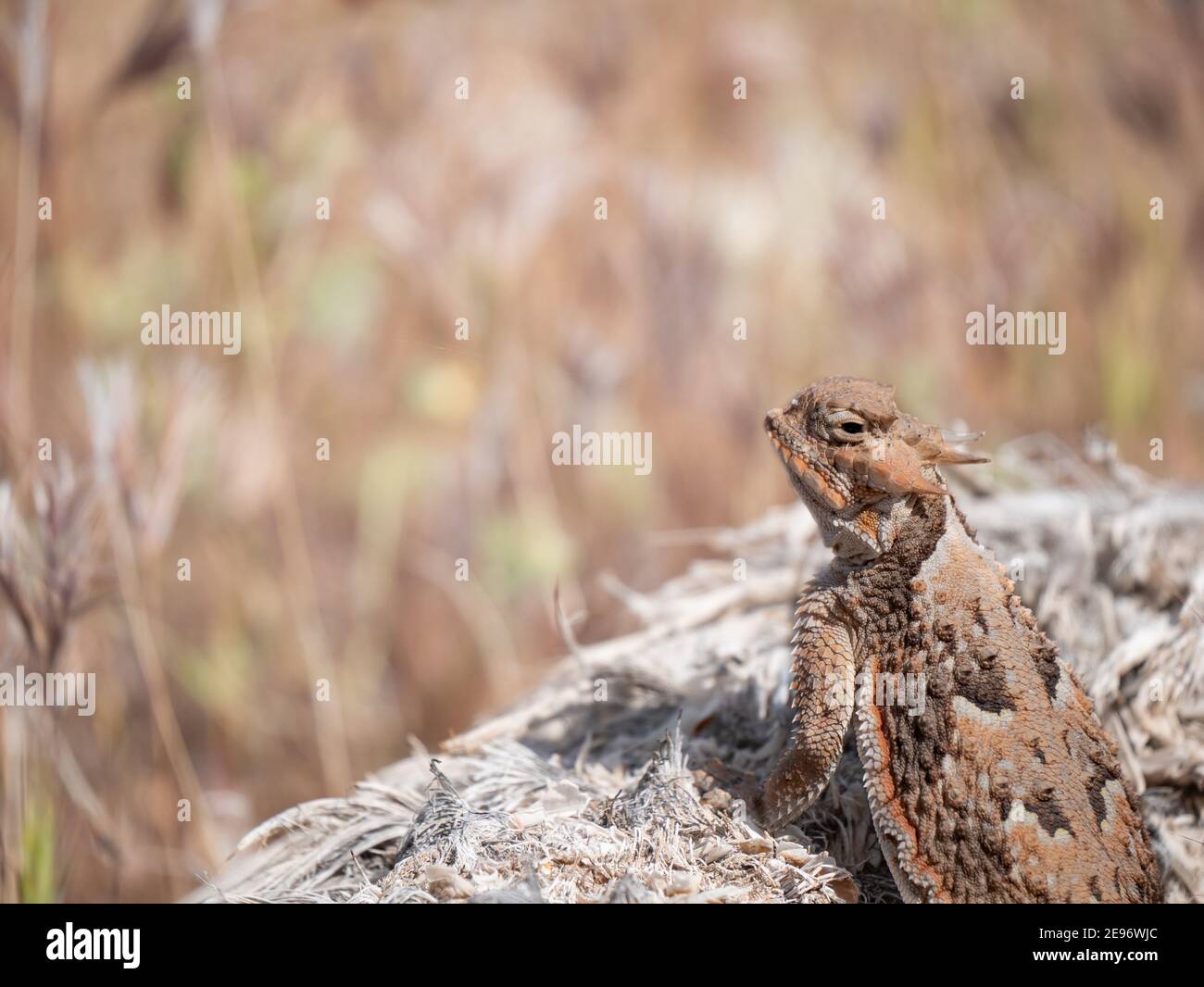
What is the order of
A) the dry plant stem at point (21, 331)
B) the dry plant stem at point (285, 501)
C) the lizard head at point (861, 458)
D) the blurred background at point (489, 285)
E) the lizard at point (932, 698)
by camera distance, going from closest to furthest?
the lizard at point (932, 698) < the lizard head at point (861, 458) < the dry plant stem at point (21, 331) < the dry plant stem at point (285, 501) < the blurred background at point (489, 285)

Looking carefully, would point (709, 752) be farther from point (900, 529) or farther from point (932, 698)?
point (900, 529)

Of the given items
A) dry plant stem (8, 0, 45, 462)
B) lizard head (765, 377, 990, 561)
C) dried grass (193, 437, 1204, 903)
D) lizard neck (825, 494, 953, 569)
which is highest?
dry plant stem (8, 0, 45, 462)

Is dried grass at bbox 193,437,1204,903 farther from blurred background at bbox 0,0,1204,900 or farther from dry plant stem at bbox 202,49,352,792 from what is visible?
dry plant stem at bbox 202,49,352,792

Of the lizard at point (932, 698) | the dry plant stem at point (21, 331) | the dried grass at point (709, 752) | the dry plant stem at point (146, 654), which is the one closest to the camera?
the lizard at point (932, 698)

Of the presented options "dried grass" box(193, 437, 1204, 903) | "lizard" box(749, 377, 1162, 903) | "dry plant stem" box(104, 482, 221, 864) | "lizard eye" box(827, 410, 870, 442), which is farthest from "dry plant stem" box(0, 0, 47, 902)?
"lizard eye" box(827, 410, 870, 442)

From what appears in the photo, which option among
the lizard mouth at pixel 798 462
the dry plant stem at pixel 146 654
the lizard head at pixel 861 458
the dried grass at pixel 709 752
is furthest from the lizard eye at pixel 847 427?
the dry plant stem at pixel 146 654

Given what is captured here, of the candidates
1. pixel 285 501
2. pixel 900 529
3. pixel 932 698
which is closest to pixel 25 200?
→ pixel 285 501

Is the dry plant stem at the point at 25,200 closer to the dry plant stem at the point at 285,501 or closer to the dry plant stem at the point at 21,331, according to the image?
the dry plant stem at the point at 21,331

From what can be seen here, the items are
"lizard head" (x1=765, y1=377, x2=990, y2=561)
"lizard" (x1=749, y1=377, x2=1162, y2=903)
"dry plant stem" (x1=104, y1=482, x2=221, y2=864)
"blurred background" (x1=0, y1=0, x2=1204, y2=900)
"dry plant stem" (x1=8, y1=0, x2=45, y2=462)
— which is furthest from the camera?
"blurred background" (x1=0, y1=0, x2=1204, y2=900)
